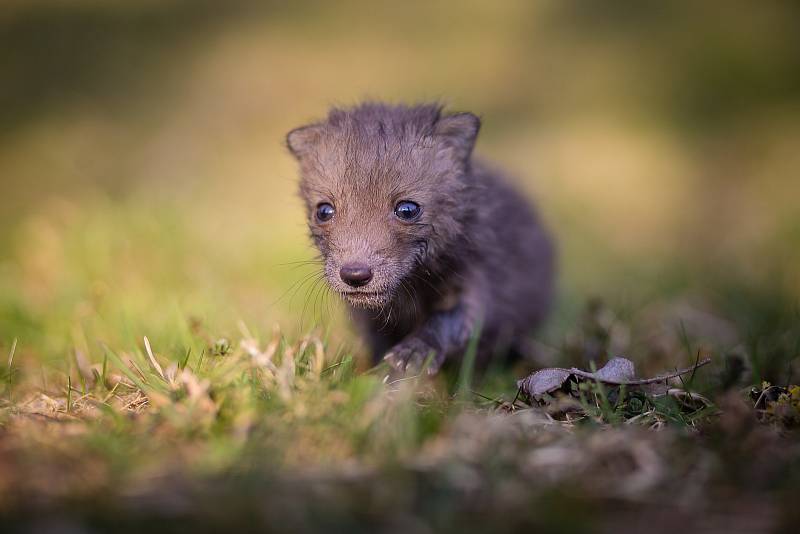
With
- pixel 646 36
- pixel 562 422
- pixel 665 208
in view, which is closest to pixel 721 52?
pixel 646 36

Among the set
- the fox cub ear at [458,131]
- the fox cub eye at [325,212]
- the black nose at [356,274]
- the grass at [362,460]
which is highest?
the fox cub ear at [458,131]

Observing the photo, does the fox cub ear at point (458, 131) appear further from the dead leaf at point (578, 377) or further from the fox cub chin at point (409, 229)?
the dead leaf at point (578, 377)

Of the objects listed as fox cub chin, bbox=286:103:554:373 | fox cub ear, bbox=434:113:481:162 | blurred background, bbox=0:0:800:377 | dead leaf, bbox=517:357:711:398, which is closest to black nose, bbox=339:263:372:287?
fox cub chin, bbox=286:103:554:373

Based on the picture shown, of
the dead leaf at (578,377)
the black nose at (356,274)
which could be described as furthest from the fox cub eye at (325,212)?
the dead leaf at (578,377)

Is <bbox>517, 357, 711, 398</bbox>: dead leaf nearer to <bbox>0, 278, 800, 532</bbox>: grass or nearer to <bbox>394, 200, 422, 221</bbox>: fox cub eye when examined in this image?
<bbox>0, 278, 800, 532</bbox>: grass

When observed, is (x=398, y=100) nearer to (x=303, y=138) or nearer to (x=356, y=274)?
(x=303, y=138)

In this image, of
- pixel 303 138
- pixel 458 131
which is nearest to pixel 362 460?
pixel 458 131

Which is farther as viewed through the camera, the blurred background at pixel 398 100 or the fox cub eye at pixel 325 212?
the blurred background at pixel 398 100
